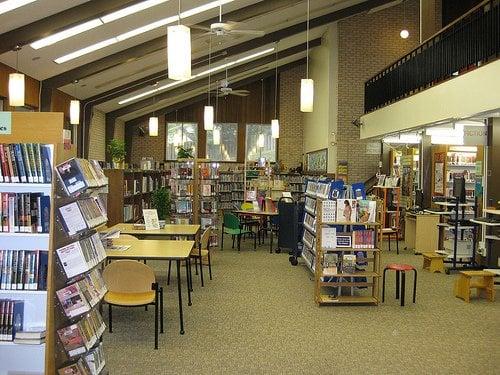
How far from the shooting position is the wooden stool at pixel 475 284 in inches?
276

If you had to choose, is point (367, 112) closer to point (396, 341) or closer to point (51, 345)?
point (396, 341)

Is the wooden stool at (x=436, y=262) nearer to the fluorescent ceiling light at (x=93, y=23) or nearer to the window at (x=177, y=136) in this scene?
the fluorescent ceiling light at (x=93, y=23)

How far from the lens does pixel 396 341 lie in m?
5.29

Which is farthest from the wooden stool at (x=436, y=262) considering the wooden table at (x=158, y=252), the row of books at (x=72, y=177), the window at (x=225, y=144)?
the window at (x=225, y=144)

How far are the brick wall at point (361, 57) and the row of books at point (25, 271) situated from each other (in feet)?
37.9

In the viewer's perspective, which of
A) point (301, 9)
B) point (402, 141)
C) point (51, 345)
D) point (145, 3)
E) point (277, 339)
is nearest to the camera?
point (51, 345)

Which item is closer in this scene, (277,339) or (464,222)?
(277,339)

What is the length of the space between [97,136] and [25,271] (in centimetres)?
1195

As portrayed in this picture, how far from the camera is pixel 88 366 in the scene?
11.8ft

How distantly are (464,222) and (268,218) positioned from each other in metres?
4.62

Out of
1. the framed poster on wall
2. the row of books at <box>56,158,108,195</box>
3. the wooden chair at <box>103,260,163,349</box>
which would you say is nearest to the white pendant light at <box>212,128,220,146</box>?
the framed poster on wall

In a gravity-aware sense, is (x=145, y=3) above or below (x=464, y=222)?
above

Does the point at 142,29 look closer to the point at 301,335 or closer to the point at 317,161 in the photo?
the point at 301,335

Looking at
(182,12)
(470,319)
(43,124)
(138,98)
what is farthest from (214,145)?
(43,124)
